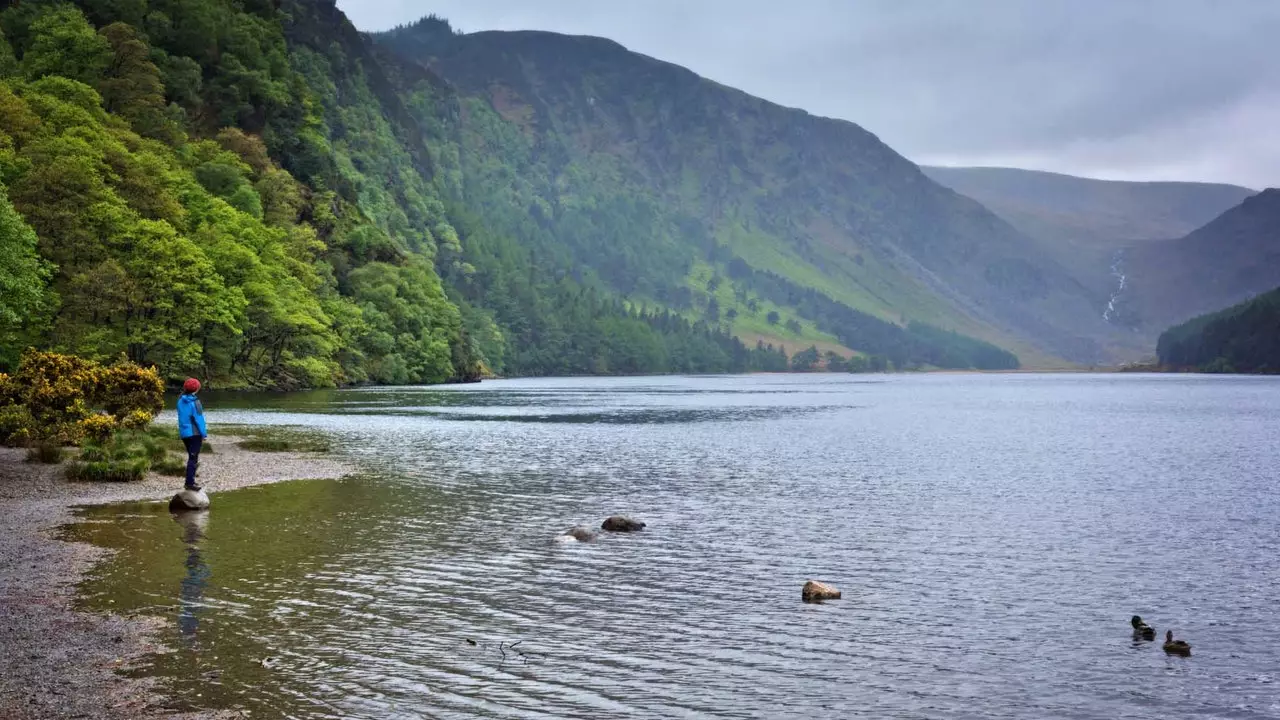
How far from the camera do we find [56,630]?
66.4 ft

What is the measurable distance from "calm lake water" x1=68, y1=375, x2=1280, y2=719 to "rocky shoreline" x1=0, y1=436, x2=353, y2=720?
659 millimetres

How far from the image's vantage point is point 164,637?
797 inches

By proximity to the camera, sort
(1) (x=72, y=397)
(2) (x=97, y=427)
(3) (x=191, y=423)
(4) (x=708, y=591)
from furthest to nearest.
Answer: (1) (x=72, y=397)
(2) (x=97, y=427)
(3) (x=191, y=423)
(4) (x=708, y=591)

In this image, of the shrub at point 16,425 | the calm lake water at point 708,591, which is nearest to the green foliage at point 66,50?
the shrub at point 16,425

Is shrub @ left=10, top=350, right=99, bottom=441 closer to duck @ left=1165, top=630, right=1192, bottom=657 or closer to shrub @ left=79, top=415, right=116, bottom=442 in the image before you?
shrub @ left=79, top=415, right=116, bottom=442

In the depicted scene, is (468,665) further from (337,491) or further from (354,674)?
(337,491)

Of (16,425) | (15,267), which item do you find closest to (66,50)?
(15,267)

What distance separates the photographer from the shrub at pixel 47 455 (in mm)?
47250

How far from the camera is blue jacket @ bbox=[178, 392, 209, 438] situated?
3838cm

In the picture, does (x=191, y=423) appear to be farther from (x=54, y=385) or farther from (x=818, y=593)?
(x=818, y=593)

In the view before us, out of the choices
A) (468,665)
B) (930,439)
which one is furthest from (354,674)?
(930,439)

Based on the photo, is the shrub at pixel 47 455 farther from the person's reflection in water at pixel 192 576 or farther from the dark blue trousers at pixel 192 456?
the person's reflection in water at pixel 192 576

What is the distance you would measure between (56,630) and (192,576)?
5739 mm

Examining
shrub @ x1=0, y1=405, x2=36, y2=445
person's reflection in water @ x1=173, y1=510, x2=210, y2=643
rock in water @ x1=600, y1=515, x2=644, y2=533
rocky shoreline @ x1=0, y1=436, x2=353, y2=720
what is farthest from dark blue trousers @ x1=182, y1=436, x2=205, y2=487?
shrub @ x1=0, y1=405, x2=36, y2=445
